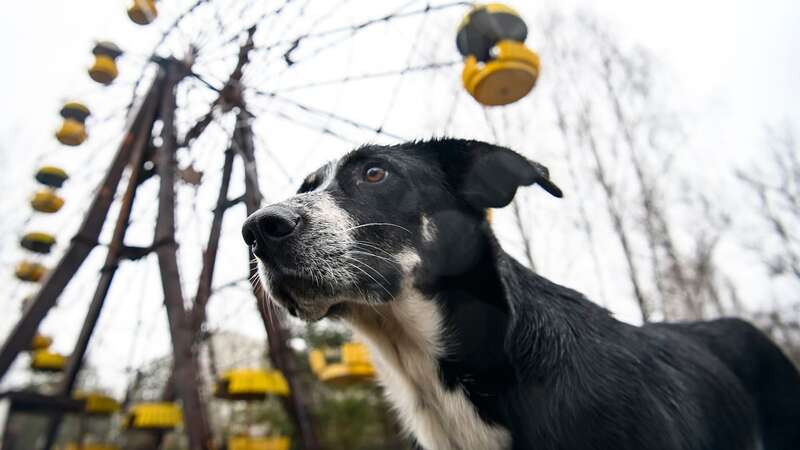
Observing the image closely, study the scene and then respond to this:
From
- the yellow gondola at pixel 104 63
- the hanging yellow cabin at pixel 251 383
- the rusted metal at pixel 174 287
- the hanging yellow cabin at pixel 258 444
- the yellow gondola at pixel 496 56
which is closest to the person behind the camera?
the yellow gondola at pixel 496 56

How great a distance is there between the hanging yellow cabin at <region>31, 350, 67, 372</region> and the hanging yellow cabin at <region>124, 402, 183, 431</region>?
173 cm

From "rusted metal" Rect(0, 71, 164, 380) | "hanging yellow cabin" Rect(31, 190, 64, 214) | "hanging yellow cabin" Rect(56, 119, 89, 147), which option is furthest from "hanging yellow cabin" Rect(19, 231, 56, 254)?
"rusted metal" Rect(0, 71, 164, 380)

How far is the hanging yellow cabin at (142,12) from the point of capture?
4.03 m

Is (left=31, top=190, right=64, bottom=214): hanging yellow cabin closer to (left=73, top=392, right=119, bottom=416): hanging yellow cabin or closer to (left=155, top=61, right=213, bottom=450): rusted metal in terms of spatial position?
(left=155, top=61, right=213, bottom=450): rusted metal

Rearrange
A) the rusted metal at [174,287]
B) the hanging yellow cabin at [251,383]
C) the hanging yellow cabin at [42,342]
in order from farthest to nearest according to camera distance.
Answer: the hanging yellow cabin at [42,342], the hanging yellow cabin at [251,383], the rusted metal at [174,287]

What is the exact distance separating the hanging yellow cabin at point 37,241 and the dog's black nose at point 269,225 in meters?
5.32

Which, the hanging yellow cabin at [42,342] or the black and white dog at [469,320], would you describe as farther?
the hanging yellow cabin at [42,342]

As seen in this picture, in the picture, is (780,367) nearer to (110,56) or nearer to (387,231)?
(387,231)

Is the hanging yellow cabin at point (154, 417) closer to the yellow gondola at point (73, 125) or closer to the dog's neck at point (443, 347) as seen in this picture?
the yellow gondola at point (73, 125)

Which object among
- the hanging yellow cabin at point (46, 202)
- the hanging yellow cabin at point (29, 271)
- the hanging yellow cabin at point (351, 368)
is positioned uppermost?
the hanging yellow cabin at point (46, 202)

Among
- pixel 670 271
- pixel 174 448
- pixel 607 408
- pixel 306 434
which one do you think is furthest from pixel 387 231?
pixel 174 448

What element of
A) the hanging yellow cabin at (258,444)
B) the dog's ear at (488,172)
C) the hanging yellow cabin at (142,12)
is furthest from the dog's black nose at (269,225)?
the hanging yellow cabin at (258,444)

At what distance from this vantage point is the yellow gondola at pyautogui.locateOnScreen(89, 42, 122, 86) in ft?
14.9

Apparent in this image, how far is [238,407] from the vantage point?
14.3 metres
